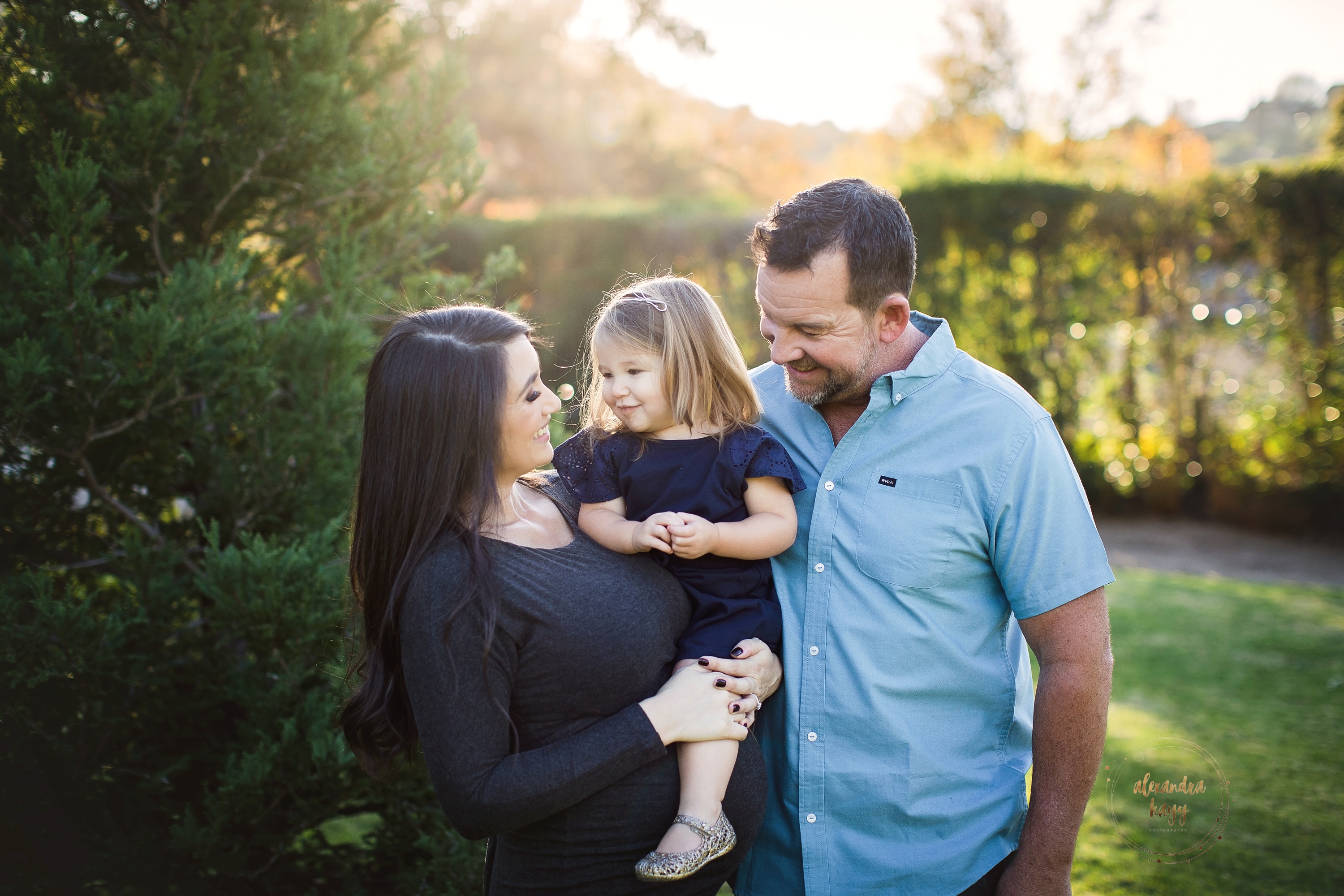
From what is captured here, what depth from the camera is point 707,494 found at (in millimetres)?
2039

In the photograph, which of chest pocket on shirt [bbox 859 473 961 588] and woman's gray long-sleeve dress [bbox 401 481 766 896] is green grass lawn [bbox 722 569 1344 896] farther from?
chest pocket on shirt [bbox 859 473 961 588]

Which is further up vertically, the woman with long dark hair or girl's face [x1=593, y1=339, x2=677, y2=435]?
girl's face [x1=593, y1=339, x2=677, y2=435]

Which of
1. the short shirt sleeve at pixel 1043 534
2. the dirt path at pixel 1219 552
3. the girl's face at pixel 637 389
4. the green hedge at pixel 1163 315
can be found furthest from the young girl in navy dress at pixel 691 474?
the green hedge at pixel 1163 315

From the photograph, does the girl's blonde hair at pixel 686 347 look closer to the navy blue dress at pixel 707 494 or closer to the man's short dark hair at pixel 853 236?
the navy blue dress at pixel 707 494

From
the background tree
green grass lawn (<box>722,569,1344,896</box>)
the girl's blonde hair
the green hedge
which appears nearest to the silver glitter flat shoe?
the girl's blonde hair

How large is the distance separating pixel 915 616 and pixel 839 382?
593 mm

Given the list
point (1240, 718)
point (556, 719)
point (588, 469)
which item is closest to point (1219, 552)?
point (1240, 718)

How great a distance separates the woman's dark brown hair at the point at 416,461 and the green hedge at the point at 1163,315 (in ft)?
24.0

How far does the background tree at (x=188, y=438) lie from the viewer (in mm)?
2615

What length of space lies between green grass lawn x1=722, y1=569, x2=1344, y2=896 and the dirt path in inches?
15.4

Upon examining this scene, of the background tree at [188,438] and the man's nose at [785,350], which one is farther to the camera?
the background tree at [188,438]

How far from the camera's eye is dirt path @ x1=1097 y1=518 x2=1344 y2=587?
7473 mm

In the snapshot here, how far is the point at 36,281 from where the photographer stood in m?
2.52

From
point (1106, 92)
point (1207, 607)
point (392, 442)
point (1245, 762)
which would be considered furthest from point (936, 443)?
point (1106, 92)
